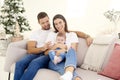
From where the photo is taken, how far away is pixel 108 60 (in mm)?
2363

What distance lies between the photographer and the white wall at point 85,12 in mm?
4191

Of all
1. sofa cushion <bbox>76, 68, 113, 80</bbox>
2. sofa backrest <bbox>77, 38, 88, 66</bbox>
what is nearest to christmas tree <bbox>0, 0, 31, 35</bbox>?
sofa backrest <bbox>77, 38, 88, 66</bbox>

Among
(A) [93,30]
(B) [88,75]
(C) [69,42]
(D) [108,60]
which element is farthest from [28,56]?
(A) [93,30]

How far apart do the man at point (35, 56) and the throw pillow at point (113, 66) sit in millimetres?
401

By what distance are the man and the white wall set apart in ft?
4.67

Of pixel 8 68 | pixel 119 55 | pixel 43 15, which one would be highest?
pixel 43 15

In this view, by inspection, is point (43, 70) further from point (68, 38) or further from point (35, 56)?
point (68, 38)

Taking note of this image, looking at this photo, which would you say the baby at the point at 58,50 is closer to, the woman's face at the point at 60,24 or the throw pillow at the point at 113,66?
the woman's face at the point at 60,24

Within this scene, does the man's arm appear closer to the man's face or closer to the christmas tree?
the man's face

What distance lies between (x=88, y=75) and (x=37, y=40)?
0.88 metres

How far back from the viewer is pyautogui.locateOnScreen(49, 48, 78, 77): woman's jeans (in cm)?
221

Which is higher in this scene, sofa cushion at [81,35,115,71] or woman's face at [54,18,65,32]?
woman's face at [54,18,65,32]

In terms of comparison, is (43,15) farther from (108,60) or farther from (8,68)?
(108,60)

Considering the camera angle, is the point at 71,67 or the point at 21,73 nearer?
the point at 71,67
